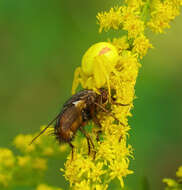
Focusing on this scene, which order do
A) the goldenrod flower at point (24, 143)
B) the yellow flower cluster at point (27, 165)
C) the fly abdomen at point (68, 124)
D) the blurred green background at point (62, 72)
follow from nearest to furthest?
the fly abdomen at point (68, 124) < the yellow flower cluster at point (27, 165) < the goldenrod flower at point (24, 143) < the blurred green background at point (62, 72)

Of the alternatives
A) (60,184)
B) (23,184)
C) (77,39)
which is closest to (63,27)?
(77,39)

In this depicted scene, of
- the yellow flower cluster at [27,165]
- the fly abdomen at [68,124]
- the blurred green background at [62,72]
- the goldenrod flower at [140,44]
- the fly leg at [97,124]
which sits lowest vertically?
the fly abdomen at [68,124]

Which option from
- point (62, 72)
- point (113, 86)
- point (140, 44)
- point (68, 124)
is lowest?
point (68, 124)

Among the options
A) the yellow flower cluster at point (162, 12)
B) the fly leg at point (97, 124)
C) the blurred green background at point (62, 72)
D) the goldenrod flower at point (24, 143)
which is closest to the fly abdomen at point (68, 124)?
the fly leg at point (97, 124)

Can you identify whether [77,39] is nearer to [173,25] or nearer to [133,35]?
[173,25]

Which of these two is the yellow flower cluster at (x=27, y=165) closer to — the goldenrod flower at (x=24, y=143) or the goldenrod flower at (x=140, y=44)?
the goldenrod flower at (x=24, y=143)

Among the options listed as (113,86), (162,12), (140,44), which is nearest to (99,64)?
(113,86)

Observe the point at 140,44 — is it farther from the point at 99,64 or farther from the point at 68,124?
the point at 68,124
